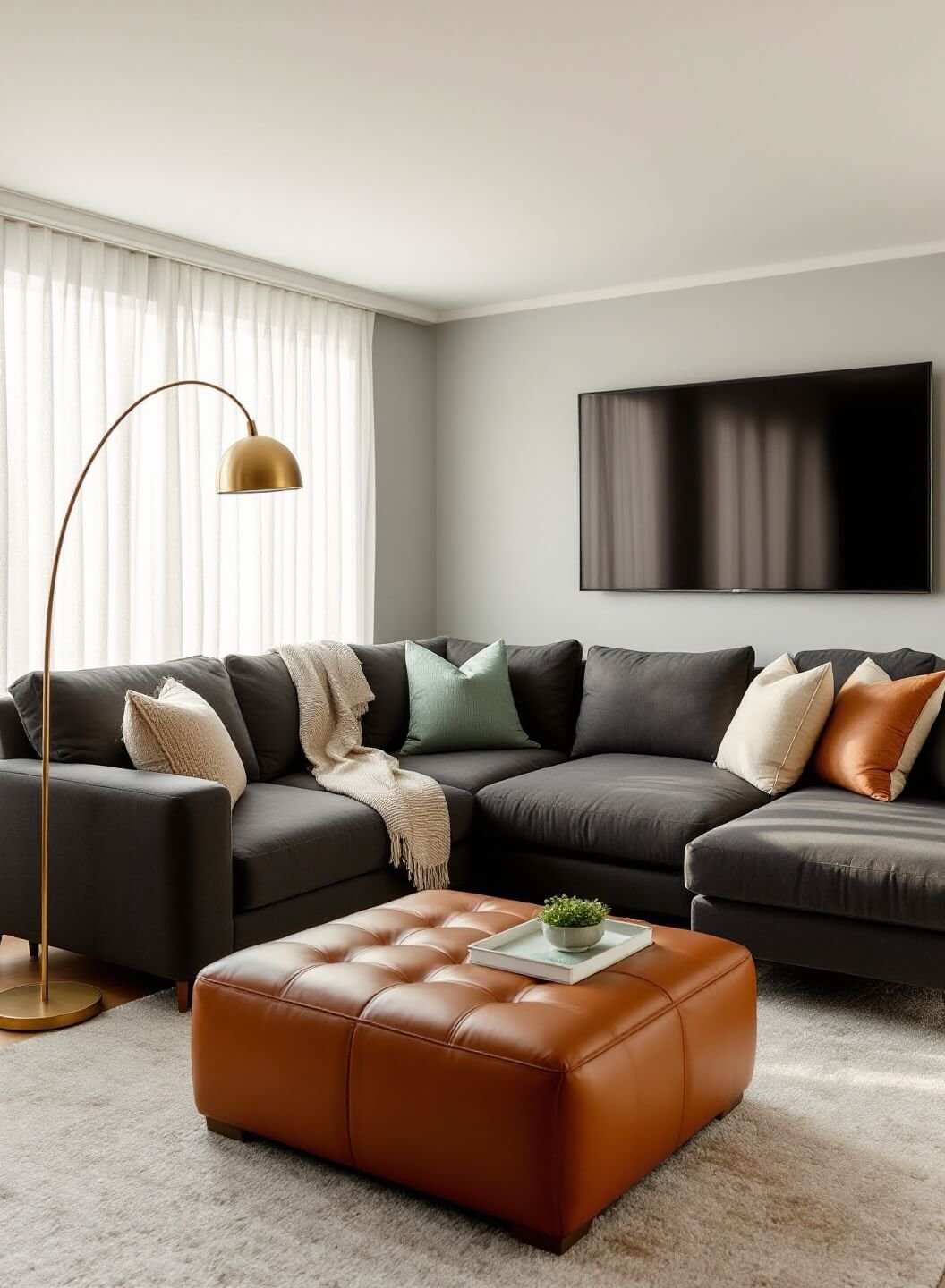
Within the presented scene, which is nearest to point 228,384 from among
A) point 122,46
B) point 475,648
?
point 475,648

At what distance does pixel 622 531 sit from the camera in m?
5.54

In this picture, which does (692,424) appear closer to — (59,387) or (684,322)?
(684,322)

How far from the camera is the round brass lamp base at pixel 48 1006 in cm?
318

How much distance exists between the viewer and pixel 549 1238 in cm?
212

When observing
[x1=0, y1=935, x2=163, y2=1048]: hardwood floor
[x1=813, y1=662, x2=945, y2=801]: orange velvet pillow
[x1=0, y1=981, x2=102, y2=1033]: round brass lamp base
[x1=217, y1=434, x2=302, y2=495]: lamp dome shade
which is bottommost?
[x1=0, y1=935, x2=163, y2=1048]: hardwood floor

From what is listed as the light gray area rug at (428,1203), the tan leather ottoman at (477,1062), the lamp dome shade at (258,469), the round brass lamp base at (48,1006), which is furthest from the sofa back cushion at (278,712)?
the tan leather ottoman at (477,1062)

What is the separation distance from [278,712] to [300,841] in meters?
0.95

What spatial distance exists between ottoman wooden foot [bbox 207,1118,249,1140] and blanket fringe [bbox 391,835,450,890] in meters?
1.38

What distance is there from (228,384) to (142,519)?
0.73 meters

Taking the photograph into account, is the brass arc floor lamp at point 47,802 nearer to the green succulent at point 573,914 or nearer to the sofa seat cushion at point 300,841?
the sofa seat cushion at point 300,841

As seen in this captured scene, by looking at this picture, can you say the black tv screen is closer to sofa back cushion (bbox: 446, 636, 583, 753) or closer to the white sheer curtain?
sofa back cushion (bbox: 446, 636, 583, 753)

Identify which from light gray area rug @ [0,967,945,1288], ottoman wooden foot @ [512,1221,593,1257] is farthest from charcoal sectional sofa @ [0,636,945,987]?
ottoman wooden foot @ [512,1221,593,1257]

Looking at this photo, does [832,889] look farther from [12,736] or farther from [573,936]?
[12,736]

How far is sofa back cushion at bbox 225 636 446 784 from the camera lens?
14.4 feet
